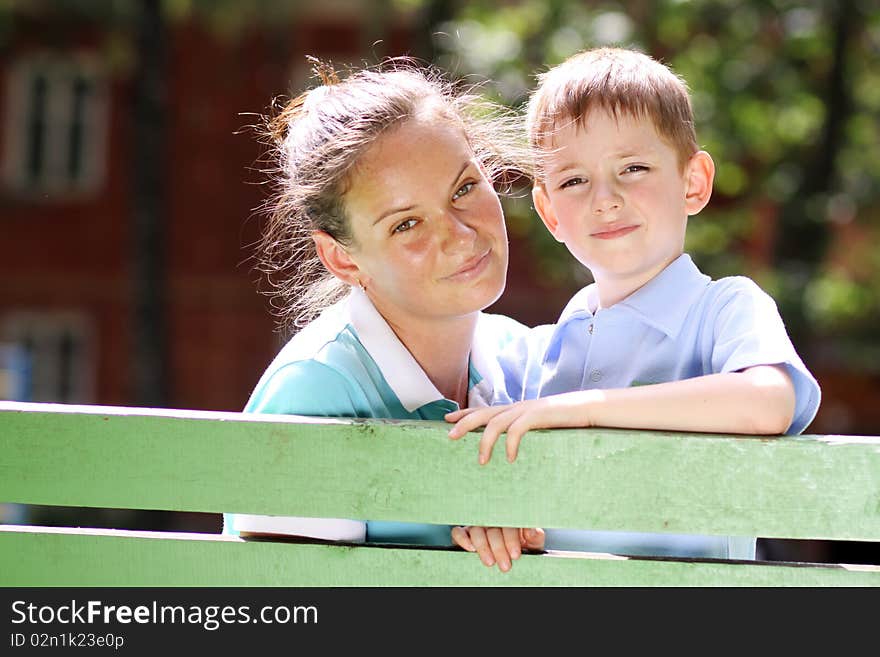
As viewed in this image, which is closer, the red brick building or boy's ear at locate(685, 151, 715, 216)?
boy's ear at locate(685, 151, 715, 216)

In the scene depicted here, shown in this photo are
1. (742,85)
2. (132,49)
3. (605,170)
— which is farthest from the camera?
(132,49)

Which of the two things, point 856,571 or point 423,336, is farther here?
Answer: point 423,336

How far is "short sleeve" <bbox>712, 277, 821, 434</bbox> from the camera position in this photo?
5.68 ft

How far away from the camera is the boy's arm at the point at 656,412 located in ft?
5.30

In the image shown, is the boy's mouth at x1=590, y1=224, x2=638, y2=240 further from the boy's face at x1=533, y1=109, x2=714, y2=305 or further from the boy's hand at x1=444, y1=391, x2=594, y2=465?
the boy's hand at x1=444, y1=391, x2=594, y2=465

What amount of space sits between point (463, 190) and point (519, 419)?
0.59 metres

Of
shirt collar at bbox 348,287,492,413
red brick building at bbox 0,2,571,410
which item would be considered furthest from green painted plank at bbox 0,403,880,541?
red brick building at bbox 0,2,571,410

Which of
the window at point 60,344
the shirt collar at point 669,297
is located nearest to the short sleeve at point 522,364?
the shirt collar at point 669,297

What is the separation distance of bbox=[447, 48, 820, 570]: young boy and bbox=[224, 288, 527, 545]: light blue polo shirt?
185 millimetres

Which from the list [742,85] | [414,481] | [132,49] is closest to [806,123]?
[742,85]

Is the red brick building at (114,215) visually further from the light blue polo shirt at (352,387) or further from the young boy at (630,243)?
the light blue polo shirt at (352,387)

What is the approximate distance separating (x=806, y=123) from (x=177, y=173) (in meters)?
7.50

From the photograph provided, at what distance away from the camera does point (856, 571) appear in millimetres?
1579
